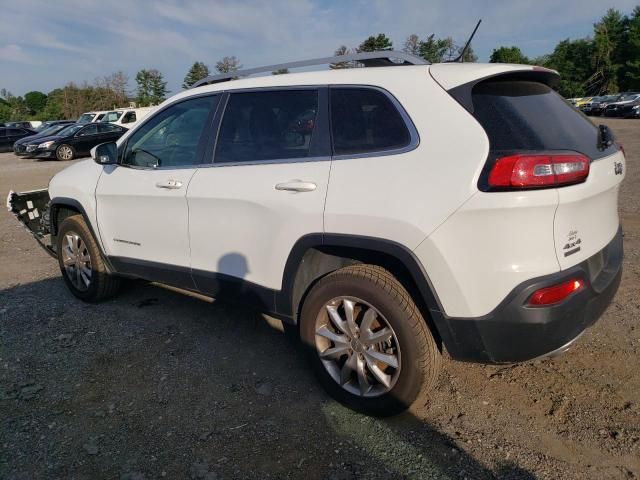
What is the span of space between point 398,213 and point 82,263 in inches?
129

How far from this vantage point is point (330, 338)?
280 centimetres

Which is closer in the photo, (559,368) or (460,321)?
(460,321)

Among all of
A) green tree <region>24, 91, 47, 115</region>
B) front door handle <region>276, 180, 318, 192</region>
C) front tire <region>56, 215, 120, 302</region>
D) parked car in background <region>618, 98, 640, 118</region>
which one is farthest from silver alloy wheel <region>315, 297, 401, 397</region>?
green tree <region>24, 91, 47, 115</region>

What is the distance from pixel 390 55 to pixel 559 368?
7.20 ft

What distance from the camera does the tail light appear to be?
2119mm

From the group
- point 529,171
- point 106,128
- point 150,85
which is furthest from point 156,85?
point 529,171

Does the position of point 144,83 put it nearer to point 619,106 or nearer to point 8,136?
point 8,136

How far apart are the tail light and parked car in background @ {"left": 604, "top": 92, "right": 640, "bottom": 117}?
117 ft

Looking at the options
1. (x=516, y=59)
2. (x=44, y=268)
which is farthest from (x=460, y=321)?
(x=516, y=59)

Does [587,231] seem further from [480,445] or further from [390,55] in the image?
[390,55]

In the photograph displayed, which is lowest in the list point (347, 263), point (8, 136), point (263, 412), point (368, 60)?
point (263, 412)

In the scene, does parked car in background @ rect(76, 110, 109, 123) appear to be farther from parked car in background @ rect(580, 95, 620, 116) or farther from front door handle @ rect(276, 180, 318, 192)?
parked car in background @ rect(580, 95, 620, 116)

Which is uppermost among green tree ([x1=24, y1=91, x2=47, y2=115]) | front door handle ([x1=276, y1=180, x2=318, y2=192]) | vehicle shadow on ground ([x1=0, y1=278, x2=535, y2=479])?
green tree ([x1=24, y1=91, x2=47, y2=115])

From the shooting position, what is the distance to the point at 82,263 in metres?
4.45
